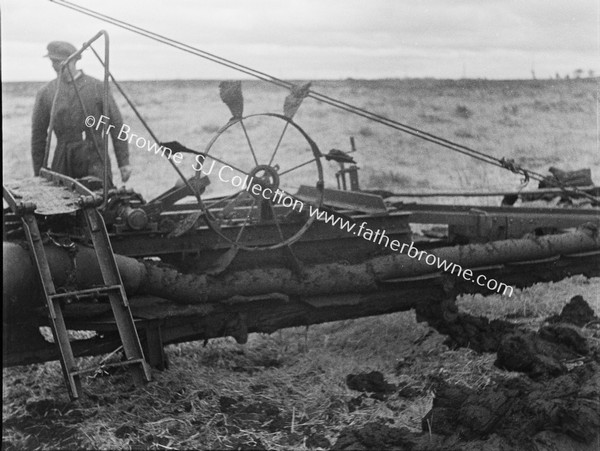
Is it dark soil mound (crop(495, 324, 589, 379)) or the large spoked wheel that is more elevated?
the large spoked wheel

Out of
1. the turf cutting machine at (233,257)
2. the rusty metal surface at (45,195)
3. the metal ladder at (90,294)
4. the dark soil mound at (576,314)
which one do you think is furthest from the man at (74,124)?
the dark soil mound at (576,314)

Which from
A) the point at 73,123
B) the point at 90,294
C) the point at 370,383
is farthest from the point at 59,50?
the point at 370,383

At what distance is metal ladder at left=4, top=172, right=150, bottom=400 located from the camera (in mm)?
4414

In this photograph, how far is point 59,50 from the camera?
7328 millimetres

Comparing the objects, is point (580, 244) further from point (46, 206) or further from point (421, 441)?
point (46, 206)

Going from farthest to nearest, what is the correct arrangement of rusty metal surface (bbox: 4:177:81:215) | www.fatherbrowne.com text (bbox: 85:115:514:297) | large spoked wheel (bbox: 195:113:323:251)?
1. www.fatherbrowne.com text (bbox: 85:115:514:297)
2. large spoked wheel (bbox: 195:113:323:251)
3. rusty metal surface (bbox: 4:177:81:215)

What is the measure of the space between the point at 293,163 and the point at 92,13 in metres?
10.6

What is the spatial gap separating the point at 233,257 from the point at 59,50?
9.63ft

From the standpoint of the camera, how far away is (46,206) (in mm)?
5250

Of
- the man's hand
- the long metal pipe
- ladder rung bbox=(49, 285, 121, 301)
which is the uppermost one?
the man's hand

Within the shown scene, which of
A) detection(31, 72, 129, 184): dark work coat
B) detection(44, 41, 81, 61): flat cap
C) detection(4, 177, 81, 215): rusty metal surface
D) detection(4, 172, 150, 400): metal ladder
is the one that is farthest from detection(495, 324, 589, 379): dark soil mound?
detection(44, 41, 81, 61): flat cap

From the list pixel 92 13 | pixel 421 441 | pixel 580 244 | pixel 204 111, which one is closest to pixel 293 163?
pixel 204 111

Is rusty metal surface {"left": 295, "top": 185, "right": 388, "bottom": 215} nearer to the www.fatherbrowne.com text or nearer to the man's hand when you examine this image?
the www.fatherbrowne.com text

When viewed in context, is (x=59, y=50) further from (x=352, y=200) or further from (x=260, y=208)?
(x=352, y=200)
